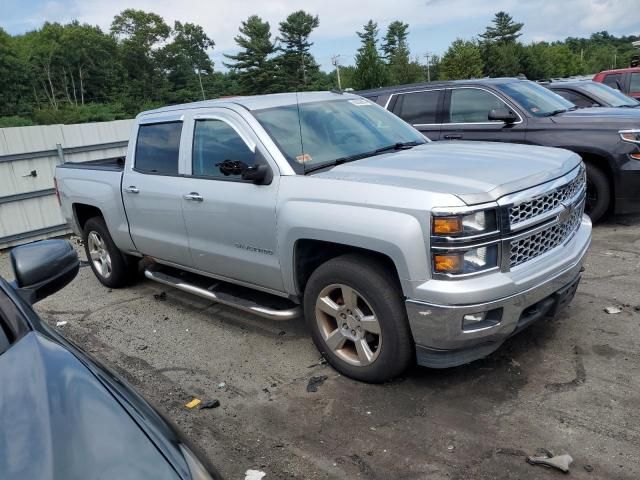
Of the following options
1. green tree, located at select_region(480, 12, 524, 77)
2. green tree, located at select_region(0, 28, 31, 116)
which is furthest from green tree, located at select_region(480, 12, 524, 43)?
green tree, located at select_region(0, 28, 31, 116)

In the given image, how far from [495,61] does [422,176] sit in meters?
62.8

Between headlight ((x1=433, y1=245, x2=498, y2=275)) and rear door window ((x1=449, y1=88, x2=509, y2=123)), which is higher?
rear door window ((x1=449, y1=88, x2=509, y2=123))

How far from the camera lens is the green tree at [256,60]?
199ft

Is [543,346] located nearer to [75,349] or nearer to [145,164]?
[75,349]

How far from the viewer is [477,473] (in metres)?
2.77

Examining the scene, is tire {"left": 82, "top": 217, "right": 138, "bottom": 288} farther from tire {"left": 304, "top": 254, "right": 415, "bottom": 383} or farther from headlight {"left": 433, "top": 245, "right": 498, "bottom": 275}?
headlight {"left": 433, "top": 245, "right": 498, "bottom": 275}

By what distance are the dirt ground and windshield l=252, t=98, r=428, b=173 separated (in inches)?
59.4

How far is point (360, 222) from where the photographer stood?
3.30 meters

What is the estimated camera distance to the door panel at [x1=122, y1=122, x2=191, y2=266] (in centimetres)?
476

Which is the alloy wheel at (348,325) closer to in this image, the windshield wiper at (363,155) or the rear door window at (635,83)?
the windshield wiper at (363,155)

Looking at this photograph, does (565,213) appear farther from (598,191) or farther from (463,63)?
(463,63)

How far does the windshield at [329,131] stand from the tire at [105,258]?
8.69ft

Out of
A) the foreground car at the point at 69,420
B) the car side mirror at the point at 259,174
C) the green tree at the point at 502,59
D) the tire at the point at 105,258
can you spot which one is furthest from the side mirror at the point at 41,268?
the green tree at the point at 502,59

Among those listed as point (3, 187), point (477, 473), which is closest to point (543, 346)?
point (477, 473)
